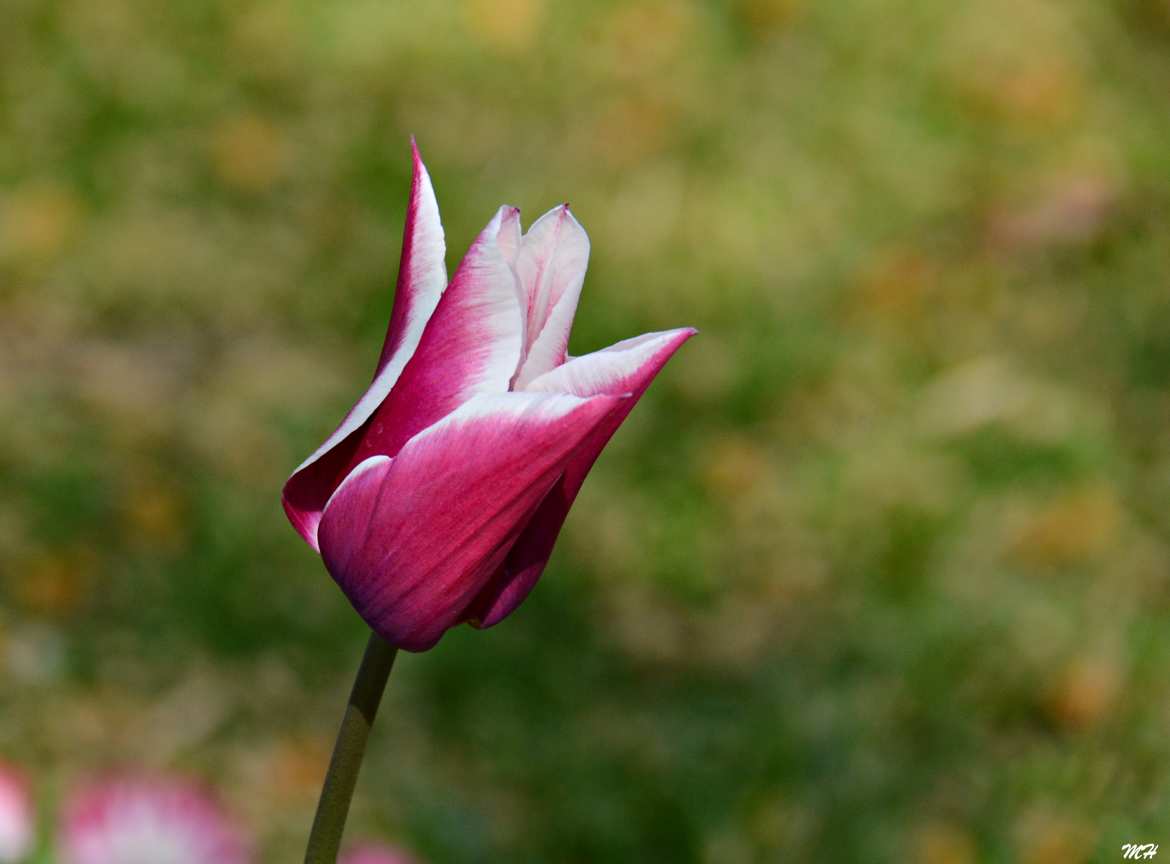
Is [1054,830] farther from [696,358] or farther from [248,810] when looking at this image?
[696,358]

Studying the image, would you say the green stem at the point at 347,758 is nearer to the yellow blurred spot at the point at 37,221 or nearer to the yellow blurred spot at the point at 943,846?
the yellow blurred spot at the point at 943,846

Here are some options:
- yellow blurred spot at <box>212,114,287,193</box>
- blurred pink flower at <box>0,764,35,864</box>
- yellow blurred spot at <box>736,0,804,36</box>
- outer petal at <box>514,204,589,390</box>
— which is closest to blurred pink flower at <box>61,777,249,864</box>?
blurred pink flower at <box>0,764,35,864</box>

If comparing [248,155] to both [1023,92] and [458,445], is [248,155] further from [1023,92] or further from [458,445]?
[458,445]

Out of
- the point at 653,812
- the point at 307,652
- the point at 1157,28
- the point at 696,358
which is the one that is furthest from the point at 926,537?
the point at 1157,28

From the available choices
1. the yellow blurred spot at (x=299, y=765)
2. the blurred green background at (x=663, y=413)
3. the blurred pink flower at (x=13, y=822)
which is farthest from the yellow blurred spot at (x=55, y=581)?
the blurred pink flower at (x=13, y=822)

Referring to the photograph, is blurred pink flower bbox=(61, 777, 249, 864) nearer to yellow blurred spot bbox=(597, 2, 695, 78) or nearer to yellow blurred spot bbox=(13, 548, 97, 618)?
yellow blurred spot bbox=(13, 548, 97, 618)

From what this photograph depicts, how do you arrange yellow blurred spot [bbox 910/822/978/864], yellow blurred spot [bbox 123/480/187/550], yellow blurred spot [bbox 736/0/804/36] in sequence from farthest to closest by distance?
yellow blurred spot [bbox 736/0/804/36] → yellow blurred spot [bbox 123/480/187/550] → yellow blurred spot [bbox 910/822/978/864]
